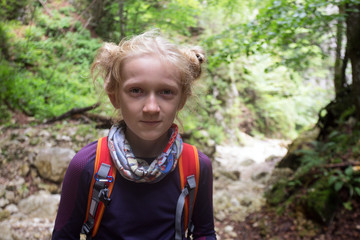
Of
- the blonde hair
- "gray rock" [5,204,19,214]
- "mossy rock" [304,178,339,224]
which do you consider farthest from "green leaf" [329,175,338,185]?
"gray rock" [5,204,19,214]

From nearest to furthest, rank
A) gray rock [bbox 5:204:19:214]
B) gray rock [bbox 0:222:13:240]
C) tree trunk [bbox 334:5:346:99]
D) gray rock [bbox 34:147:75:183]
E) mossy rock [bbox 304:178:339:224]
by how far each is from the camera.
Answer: gray rock [bbox 0:222:13:240], mossy rock [bbox 304:178:339:224], gray rock [bbox 5:204:19:214], gray rock [bbox 34:147:75:183], tree trunk [bbox 334:5:346:99]

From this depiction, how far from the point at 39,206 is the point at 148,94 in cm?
367

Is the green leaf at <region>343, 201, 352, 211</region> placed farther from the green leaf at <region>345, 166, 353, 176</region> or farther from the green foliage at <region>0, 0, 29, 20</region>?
the green foliage at <region>0, 0, 29, 20</region>

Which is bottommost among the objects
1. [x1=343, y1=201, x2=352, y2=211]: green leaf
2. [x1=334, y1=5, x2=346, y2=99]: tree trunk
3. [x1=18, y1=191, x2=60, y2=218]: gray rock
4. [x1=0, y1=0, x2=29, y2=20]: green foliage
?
[x1=18, y1=191, x2=60, y2=218]: gray rock

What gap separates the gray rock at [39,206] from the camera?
3913 millimetres

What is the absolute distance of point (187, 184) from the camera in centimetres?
132

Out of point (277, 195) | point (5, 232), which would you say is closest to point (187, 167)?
point (5, 232)

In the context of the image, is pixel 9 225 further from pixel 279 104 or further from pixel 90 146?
pixel 279 104

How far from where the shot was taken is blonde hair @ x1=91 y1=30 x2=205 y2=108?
126 centimetres

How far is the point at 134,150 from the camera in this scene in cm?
140

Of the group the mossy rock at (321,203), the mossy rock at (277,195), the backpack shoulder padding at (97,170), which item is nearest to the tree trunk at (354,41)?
the mossy rock at (321,203)

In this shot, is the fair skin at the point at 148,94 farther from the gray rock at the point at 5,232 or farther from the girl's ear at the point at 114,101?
the gray rock at the point at 5,232

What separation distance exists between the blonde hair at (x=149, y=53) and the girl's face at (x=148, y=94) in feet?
0.11

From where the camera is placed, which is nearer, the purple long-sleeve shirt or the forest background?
the purple long-sleeve shirt
